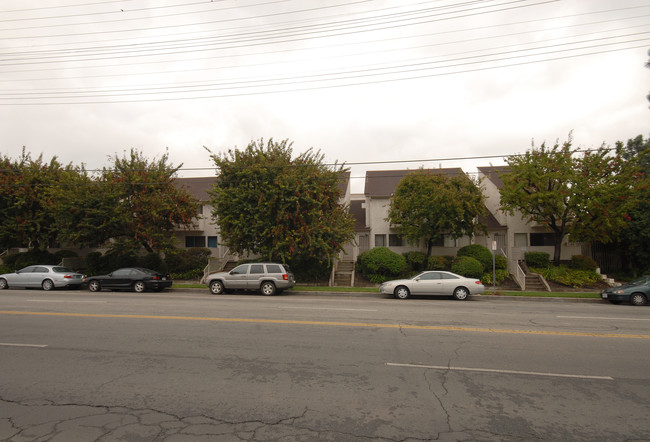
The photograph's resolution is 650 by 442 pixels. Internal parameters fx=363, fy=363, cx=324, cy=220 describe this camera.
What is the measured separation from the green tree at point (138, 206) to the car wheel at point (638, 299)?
23410 millimetres

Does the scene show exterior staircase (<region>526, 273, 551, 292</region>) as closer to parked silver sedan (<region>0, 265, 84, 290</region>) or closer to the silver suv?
the silver suv

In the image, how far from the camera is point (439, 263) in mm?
23484

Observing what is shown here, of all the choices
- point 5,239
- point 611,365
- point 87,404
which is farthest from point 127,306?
point 5,239

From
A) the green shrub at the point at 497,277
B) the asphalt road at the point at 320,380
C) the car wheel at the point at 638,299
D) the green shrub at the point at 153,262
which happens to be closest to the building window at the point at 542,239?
the green shrub at the point at 497,277

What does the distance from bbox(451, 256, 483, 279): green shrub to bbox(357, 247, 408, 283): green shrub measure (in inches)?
129

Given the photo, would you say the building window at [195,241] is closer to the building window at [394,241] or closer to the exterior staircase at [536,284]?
the building window at [394,241]

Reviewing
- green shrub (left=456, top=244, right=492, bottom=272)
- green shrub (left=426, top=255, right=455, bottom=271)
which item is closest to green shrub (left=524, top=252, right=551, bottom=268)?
green shrub (left=456, top=244, right=492, bottom=272)

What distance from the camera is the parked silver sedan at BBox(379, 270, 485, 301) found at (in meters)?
15.8

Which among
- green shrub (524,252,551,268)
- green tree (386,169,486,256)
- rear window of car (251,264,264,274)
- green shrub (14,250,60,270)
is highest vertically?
green tree (386,169,486,256)

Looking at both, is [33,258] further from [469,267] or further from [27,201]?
[469,267]

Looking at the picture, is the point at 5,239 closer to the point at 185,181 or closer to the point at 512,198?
the point at 185,181

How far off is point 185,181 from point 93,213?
12.9 meters

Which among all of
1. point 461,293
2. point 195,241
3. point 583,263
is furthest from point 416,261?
point 195,241

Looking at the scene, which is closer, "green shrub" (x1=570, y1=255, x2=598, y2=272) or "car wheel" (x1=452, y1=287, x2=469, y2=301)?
"car wheel" (x1=452, y1=287, x2=469, y2=301)
